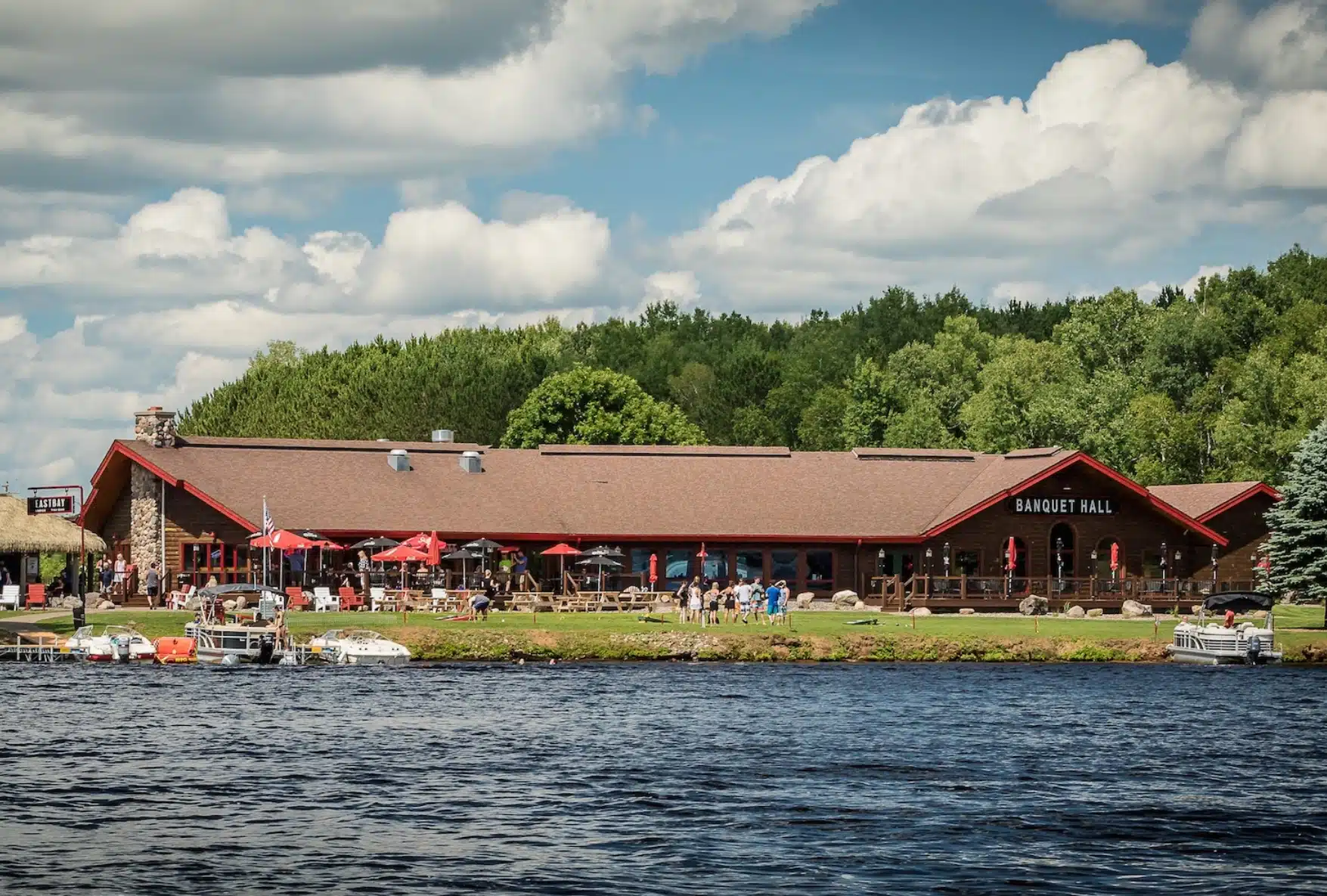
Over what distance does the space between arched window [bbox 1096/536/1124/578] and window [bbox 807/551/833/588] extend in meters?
11.4

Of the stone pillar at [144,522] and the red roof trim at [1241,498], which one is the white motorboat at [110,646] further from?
the red roof trim at [1241,498]

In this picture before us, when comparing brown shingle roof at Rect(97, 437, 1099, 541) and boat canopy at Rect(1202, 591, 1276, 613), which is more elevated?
brown shingle roof at Rect(97, 437, 1099, 541)

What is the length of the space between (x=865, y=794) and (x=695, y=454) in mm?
50437

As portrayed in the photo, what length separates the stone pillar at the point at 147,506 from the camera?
73500 mm

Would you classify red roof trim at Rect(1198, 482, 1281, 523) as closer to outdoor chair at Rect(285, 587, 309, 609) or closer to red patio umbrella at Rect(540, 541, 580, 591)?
red patio umbrella at Rect(540, 541, 580, 591)

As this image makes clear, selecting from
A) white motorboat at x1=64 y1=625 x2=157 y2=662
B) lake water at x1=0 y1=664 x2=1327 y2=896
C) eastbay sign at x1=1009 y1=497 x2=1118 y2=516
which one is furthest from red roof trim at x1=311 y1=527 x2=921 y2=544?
lake water at x1=0 y1=664 x2=1327 y2=896

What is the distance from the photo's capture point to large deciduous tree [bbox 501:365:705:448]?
344 ft

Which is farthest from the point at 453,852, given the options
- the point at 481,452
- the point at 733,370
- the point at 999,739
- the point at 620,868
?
the point at 733,370

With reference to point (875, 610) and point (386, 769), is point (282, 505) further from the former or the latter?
point (386, 769)

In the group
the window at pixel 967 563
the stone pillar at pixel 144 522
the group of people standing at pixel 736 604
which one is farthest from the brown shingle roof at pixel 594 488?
the group of people standing at pixel 736 604

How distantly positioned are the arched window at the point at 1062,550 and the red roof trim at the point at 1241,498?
22.0 feet

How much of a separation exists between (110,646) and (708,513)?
1110 inches

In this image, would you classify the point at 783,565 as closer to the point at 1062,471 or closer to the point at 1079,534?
the point at 1062,471

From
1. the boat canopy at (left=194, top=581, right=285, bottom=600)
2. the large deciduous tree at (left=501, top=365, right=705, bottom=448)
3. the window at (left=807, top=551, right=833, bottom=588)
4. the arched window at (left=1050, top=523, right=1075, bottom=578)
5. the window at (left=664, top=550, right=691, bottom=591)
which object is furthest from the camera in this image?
the large deciduous tree at (left=501, top=365, right=705, bottom=448)
